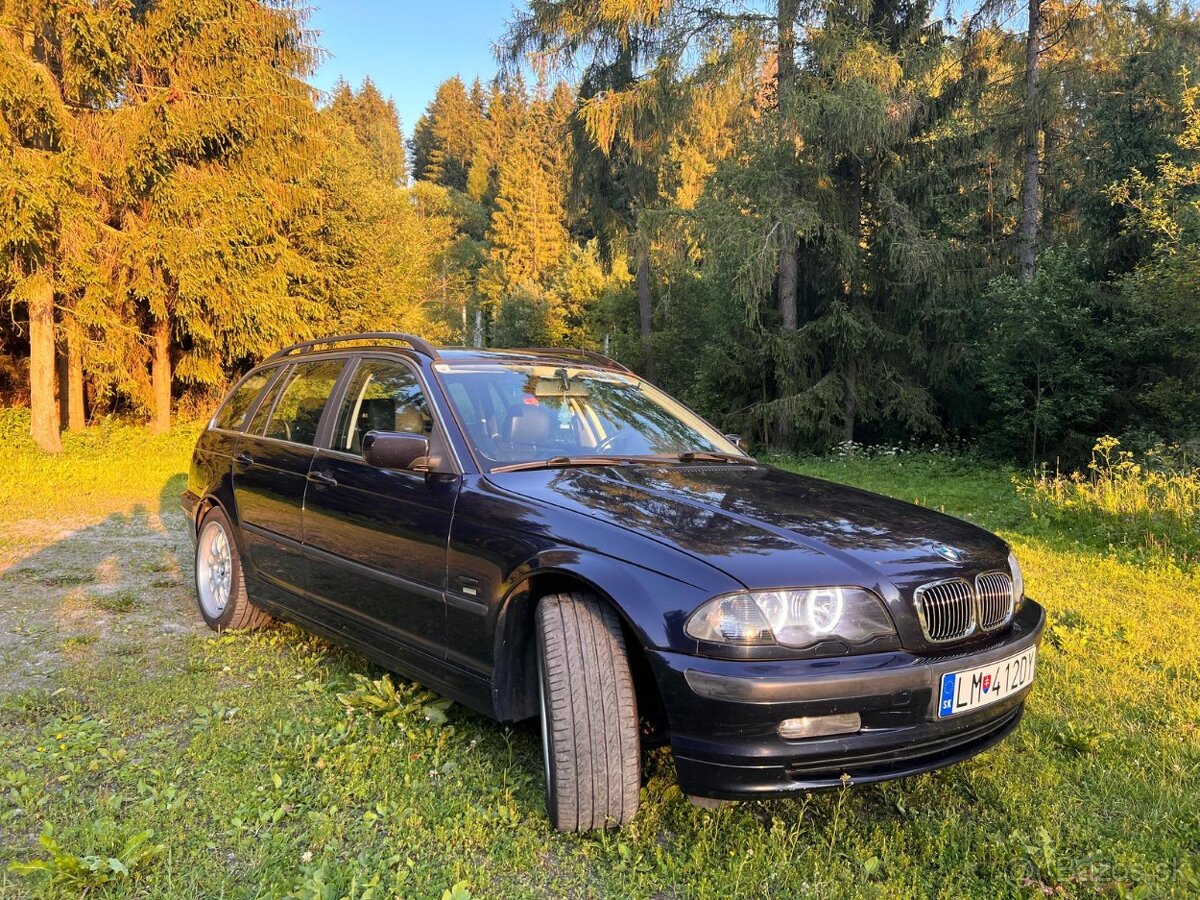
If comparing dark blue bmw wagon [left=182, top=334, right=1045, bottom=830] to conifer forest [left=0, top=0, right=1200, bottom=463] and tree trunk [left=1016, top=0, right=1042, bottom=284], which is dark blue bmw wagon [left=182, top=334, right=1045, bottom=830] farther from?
tree trunk [left=1016, top=0, right=1042, bottom=284]

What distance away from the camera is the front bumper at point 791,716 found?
86.7 inches

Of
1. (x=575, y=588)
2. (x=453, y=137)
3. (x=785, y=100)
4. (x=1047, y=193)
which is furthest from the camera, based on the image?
(x=453, y=137)

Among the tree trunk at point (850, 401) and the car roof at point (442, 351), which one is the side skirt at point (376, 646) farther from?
the tree trunk at point (850, 401)

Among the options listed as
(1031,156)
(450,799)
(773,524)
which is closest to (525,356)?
(773,524)

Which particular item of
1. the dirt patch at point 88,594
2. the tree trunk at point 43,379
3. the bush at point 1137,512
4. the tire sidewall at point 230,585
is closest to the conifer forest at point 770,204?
the tree trunk at point 43,379

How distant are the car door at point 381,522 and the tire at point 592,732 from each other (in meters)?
0.74

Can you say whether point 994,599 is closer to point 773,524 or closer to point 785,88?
point 773,524

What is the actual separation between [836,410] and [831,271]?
3.04 m

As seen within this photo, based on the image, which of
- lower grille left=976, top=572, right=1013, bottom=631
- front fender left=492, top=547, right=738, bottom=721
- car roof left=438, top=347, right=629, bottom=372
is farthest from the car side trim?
lower grille left=976, top=572, right=1013, bottom=631

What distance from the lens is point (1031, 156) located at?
16.0m

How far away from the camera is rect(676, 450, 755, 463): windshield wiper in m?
3.67

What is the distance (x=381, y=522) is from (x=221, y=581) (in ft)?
6.43

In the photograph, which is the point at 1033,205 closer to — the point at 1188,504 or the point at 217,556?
the point at 1188,504

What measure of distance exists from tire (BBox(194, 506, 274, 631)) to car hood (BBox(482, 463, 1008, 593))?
229cm
